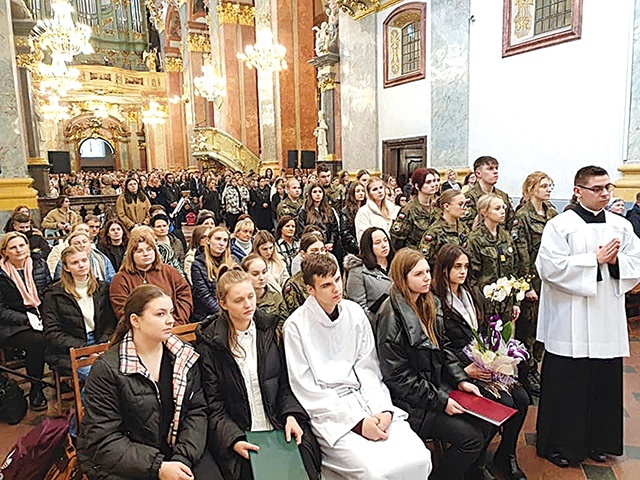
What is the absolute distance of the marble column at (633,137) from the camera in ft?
22.4

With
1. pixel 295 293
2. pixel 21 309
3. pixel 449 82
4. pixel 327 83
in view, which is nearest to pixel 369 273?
pixel 295 293

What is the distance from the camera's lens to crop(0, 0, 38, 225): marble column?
7.68 metres

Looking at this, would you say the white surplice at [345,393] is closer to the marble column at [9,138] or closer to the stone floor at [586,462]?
the stone floor at [586,462]

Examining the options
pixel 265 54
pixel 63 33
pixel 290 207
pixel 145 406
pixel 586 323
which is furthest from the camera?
pixel 63 33

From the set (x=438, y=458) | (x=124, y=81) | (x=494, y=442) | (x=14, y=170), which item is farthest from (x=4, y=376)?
(x=124, y=81)

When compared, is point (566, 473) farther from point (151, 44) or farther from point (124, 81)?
point (151, 44)

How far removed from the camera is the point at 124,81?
3134cm

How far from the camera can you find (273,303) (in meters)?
3.82

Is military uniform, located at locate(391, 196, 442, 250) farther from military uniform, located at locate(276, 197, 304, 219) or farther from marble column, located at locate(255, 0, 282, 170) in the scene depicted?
marble column, located at locate(255, 0, 282, 170)

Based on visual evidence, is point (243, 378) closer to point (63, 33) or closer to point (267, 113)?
point (63, 33)

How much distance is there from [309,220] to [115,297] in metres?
3.10

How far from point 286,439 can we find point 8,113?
298 inches

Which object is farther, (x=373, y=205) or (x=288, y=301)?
(x=373, y=205)

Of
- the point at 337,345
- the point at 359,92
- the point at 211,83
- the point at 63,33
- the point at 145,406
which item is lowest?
the point at 145,406
